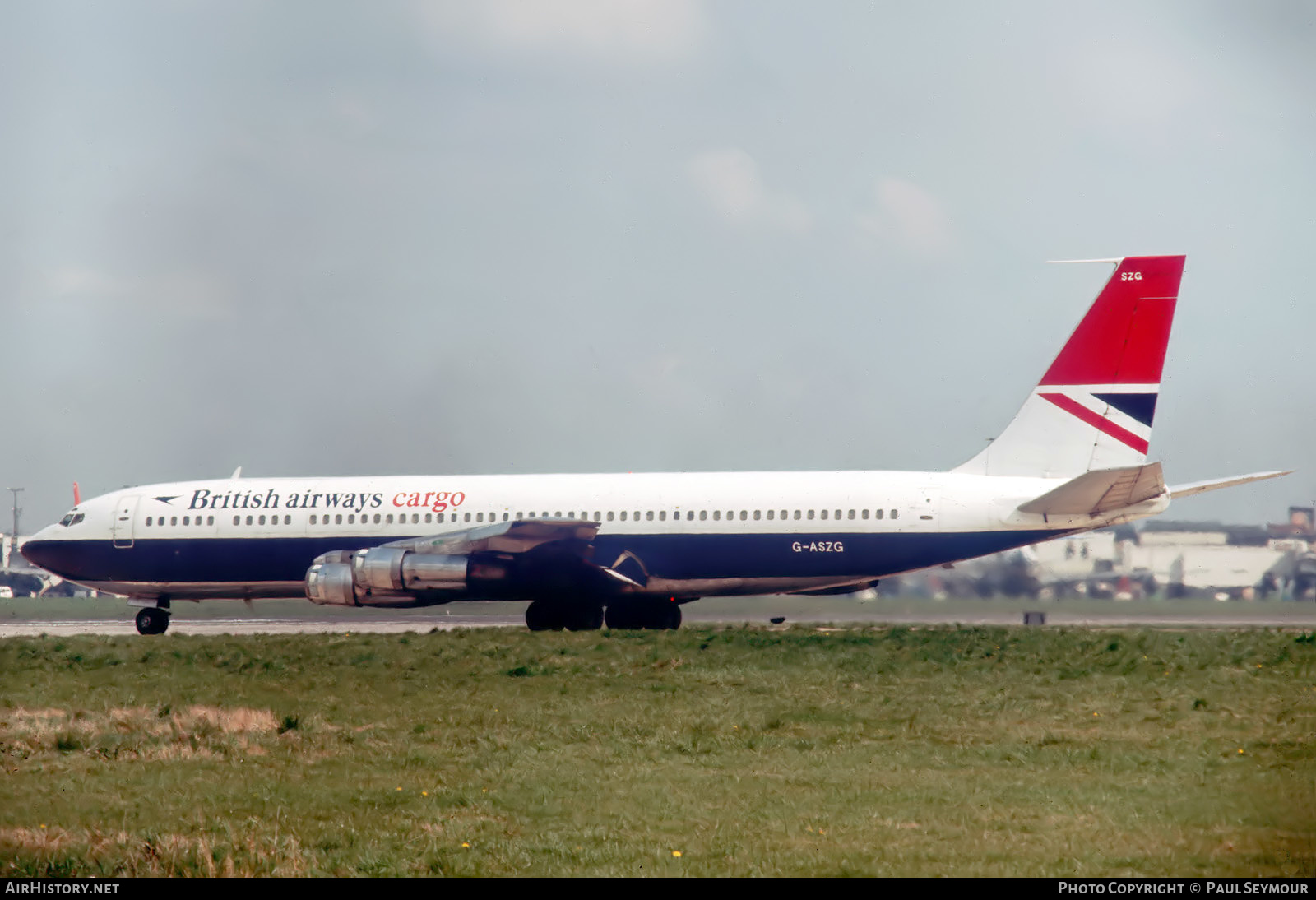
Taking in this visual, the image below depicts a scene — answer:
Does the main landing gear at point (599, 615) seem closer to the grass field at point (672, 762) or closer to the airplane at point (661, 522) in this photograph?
the airplane at point (661, 522)

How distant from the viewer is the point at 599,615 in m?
29.9

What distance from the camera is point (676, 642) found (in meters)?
23.2

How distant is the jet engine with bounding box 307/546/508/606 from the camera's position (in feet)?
92.6

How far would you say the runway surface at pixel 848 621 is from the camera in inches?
1136

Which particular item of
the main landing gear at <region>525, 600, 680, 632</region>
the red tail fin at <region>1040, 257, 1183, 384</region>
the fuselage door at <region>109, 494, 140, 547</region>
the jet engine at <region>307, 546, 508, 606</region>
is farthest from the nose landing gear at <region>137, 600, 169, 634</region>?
the red tail fin at <region>1040, 257, 1183, 384</region>

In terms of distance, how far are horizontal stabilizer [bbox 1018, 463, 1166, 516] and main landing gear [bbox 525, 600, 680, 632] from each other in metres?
8.43

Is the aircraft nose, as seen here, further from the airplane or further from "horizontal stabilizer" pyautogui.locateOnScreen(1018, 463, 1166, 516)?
"horizontal stabilizer" pyautogui.locateOnScreen(1018, 463, 1166, 516)

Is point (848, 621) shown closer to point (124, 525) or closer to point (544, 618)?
point (544, 618)

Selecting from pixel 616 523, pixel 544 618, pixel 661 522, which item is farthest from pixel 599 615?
pixel 661 522

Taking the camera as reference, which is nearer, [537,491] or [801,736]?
[801,736]

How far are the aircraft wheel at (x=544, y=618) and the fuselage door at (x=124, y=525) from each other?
10.1 metres

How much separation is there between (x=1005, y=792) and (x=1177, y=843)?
196cm
